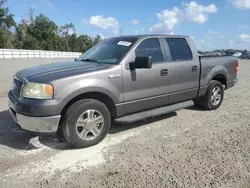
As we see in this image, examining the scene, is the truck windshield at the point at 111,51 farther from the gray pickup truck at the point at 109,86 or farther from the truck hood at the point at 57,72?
the truck hood at the point at 57,72

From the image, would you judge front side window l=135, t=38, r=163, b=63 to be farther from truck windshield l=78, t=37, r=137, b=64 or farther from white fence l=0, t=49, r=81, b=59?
white fence l=0, t=49, r=81, b=59

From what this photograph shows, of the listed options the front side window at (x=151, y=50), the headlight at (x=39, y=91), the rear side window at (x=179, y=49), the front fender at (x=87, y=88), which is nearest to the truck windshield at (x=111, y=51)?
the front side window at (x=151, y=50)

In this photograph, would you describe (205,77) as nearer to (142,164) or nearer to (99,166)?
(142,164)

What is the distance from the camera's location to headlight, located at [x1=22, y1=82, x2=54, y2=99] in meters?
3.18

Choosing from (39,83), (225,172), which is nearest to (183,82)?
(225,172)

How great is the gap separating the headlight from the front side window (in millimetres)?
1720

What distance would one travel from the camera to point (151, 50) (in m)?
4.35

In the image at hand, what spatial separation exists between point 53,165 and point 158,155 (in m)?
1.54

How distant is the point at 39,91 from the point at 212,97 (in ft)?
13.9

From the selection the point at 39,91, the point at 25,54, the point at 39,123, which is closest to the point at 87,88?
the point at 39,91

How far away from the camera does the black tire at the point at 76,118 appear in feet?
11.1

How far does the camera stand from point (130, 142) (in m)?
3.82

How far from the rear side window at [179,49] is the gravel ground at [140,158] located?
1.42 m

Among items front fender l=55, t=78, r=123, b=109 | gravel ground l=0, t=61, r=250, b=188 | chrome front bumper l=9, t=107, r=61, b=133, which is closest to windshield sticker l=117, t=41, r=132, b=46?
front fender l=55, t=78, r=123, b=109
